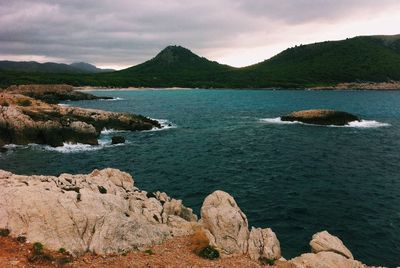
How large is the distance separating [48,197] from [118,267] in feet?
26.4

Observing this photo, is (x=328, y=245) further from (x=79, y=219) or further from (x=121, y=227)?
(x=79, y=219)

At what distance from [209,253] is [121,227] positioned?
6.77 metres

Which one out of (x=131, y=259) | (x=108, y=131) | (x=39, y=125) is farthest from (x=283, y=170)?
(x=108, y=131)

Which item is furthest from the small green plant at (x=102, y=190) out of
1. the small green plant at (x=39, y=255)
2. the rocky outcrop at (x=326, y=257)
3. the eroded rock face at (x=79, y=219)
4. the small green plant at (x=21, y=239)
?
the rocky outcrop at (x=326, y=257)

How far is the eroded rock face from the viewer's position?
26.3m

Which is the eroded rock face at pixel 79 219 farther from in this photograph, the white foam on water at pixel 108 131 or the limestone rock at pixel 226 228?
the white foam on water at pixel 108 131

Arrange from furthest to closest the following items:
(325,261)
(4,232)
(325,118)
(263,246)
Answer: (325,118), (263,246), (325,261), (4,232)

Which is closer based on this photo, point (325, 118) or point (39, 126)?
point (39, 126)

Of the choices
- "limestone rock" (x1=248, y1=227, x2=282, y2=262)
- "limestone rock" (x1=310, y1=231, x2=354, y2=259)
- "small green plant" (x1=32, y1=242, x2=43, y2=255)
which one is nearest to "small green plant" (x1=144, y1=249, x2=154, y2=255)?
"small green plant" (x1=32, y1=242, x2=43, y2=255)

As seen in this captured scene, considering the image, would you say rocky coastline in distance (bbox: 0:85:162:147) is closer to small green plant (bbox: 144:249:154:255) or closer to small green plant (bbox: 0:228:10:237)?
small green plant (bbox: 0:228:10:237)

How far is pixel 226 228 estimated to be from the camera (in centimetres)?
2947

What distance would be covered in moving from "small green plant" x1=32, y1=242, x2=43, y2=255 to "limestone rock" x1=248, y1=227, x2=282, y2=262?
15.0m

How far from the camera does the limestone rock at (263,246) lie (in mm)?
28312

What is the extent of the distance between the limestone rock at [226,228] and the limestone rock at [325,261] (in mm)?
4121
